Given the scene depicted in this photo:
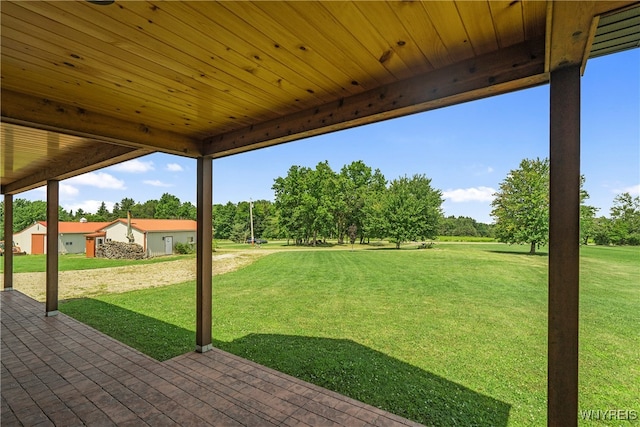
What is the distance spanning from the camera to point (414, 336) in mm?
4711

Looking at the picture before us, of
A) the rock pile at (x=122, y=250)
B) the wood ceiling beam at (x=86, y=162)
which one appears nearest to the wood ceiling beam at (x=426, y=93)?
the wood ceiling beam at (x=86, y=162)

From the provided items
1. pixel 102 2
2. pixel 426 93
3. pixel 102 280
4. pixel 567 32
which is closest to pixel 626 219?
pixel 426 93

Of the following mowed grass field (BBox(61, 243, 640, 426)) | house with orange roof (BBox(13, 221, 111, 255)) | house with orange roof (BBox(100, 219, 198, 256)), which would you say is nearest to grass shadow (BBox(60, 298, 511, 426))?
mowed grass field (BBox(61, 243, 640, 426))

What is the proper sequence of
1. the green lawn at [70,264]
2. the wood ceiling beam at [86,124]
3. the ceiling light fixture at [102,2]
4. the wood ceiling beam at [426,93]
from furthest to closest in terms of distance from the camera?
the green lawn at [70,264], the wood ceiling beam at [86,124], the wood ceiling beam at [426,93], the ceiling light fixture at [102,2]

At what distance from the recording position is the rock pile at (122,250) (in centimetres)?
1647

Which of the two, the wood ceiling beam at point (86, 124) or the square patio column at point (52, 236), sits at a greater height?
the wood ceiling beam at point (86, 124)

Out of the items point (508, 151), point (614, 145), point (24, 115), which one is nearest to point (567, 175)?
point (24, 115)

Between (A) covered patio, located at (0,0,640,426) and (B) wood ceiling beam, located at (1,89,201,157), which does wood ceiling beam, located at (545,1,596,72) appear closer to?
(A) covered patio, located at (0,0,640,426)

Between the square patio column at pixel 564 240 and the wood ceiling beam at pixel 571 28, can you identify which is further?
the square patio column at pixel 564 240

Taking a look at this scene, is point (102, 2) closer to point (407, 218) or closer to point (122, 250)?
point (122, 250)

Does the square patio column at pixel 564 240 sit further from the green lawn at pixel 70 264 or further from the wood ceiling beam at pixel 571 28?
the green lawn at pixel 70 264

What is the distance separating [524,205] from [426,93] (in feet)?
Result: 71.8

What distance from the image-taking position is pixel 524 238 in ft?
61.5

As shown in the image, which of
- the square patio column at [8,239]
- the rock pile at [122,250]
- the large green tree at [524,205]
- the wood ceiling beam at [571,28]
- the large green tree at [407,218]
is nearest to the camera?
the wood ceiling beam at [571,28]
